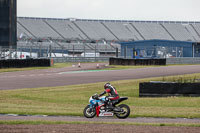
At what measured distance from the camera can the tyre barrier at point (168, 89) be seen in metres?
20.1

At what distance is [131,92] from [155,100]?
3.52 m

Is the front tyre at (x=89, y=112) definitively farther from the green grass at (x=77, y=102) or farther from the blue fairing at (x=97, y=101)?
the green grass at (x=77, y=102)

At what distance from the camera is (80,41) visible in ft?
312

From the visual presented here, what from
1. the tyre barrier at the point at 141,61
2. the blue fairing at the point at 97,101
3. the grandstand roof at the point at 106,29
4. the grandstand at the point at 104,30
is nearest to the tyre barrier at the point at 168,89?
the blue fairing at the point at 97,101

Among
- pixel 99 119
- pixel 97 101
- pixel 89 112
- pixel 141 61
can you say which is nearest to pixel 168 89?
pixel 99 119

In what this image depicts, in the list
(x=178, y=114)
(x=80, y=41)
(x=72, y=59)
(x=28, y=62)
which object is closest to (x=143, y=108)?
(x=178, y=114)

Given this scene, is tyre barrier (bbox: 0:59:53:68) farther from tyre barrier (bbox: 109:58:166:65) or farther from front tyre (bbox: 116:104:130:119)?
front tyre (bbox: 116:104:130:119)

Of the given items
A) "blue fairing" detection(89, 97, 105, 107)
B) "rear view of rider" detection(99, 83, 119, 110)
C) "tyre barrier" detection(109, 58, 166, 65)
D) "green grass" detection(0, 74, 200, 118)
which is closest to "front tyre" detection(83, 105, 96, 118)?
"blue fairing" detection(89, 97, 105, 107)

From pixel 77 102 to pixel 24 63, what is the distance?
25.4 m

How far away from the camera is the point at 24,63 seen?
4350cm

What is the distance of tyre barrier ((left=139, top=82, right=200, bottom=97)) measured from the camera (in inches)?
791

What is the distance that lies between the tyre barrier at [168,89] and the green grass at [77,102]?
0.57 metres

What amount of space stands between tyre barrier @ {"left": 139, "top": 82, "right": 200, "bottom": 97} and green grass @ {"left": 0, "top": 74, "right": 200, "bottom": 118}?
1.87ft

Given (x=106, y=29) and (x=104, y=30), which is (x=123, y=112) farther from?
(x=106, y=29)
